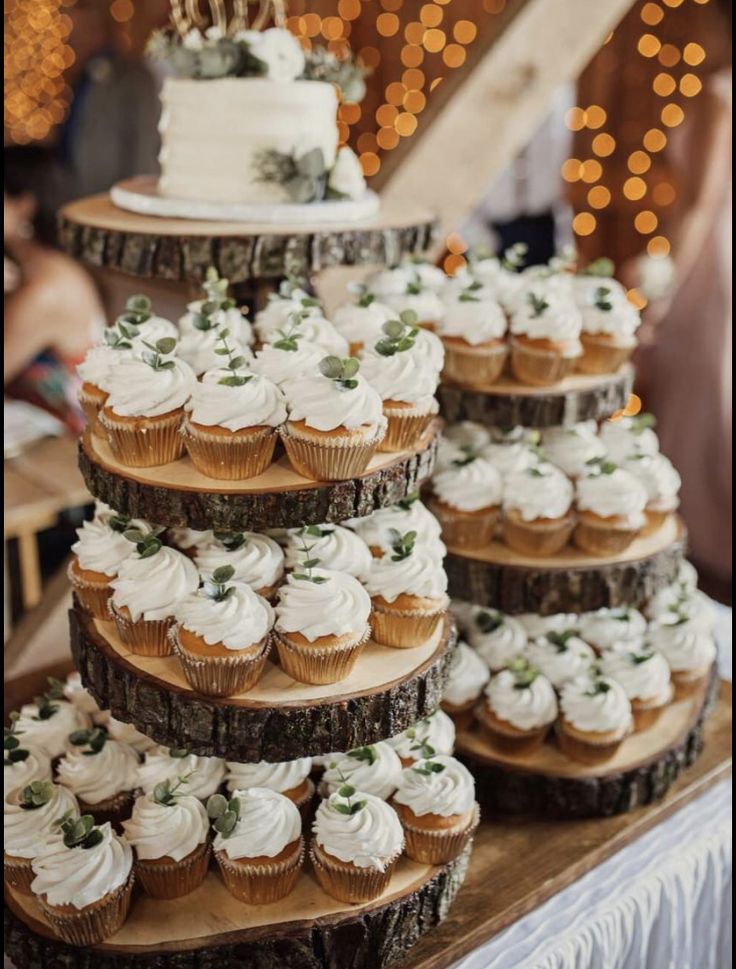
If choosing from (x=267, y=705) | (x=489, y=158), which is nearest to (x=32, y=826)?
(x=267, y=705)

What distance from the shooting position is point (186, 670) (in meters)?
1.71

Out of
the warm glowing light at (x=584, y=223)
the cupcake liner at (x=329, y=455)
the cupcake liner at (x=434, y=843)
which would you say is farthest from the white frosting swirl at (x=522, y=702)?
the warm glowing light at (x=584, y=223)

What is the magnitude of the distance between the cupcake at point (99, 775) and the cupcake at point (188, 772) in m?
0.04

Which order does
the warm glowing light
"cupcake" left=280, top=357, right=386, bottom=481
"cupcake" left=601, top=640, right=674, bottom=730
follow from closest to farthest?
"cupcake" left=280, top=357, right=386, bottom=481 < "cupcake" left=601, top=640, right=674, bottom=730 < the warm glowing light

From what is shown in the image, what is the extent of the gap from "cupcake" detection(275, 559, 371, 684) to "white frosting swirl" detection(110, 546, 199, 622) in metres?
0.17

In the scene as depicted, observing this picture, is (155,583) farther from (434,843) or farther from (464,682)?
(464,682)

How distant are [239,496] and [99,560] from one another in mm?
385

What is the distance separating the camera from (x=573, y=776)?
2.27 meters

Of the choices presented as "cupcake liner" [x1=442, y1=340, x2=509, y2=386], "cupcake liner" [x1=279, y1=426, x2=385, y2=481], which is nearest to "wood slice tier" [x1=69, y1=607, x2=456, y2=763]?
"cupcake liner" [x1=279, y1=426, x2=385, y2=481]

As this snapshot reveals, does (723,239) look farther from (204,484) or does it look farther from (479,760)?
(204,484)

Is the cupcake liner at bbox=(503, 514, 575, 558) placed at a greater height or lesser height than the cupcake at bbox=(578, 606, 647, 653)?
greater

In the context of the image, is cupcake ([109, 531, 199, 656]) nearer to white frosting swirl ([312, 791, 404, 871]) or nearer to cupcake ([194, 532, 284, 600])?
cupcake ([194, 532, 284, 600])

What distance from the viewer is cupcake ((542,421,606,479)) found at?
246 cm

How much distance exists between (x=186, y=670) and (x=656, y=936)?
1212mm
